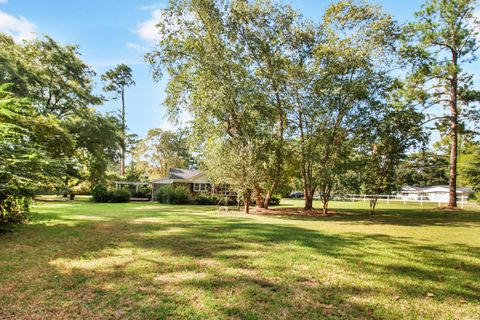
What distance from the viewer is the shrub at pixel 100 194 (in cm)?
2398

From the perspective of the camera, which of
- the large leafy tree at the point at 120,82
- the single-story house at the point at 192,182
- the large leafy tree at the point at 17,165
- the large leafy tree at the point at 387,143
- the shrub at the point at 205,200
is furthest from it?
the large leafy tree at the point at 120,82

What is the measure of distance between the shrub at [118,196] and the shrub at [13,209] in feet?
54.2

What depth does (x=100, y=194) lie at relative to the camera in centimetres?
2398

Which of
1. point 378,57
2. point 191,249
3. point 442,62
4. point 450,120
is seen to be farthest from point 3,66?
point 450,120

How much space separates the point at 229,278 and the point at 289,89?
14867 millimetres

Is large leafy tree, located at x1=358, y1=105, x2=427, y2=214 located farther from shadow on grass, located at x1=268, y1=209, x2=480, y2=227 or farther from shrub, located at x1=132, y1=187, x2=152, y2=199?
shrub, located at x1=132, y1=187, x2=152, y2=199

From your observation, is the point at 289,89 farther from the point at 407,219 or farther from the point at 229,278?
the point at 229,278

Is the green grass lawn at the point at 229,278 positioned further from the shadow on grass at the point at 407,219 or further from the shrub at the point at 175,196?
the shrub at the point at 175,196

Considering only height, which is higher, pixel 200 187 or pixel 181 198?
pixel 200 187

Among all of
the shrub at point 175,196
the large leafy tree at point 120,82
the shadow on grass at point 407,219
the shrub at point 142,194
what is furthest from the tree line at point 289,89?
the large leafy tree at point 120,82

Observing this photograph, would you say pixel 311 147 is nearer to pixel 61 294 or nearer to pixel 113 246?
pixel 113 246

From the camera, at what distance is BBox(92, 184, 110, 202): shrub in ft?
78.7

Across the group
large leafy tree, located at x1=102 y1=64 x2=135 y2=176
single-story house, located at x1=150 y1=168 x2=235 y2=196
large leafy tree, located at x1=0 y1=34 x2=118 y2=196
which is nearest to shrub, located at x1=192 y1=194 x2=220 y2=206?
single-story house, located at x1=150 y1=168 x2=235 y2=196

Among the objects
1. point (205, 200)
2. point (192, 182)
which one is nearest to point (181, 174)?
point (192, 182)
